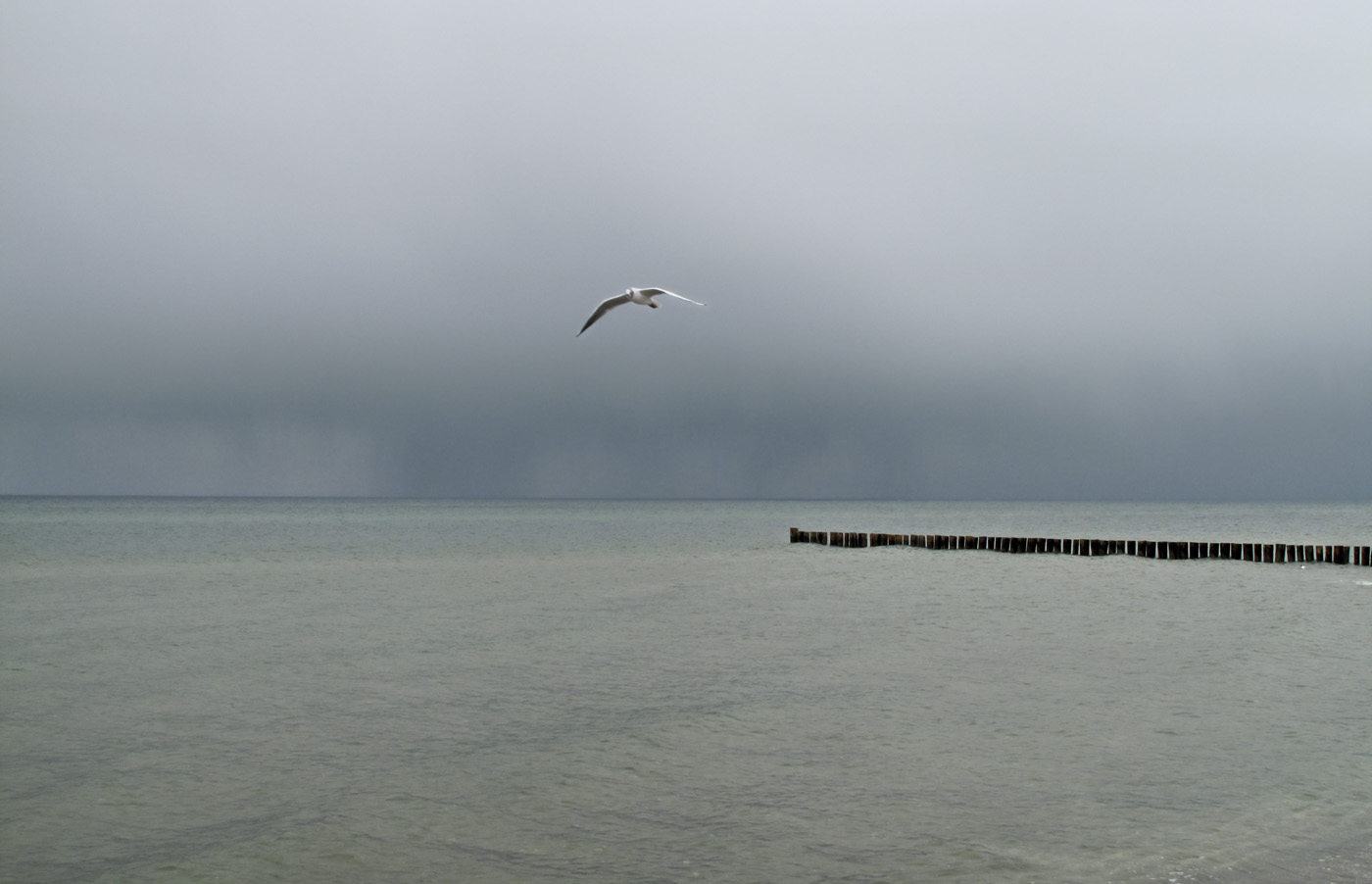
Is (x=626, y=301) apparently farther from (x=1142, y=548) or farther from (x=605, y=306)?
(x=1142, y=548)

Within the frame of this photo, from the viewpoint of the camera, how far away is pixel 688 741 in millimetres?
12406

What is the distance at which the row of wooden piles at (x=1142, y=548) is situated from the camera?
42.7 metres

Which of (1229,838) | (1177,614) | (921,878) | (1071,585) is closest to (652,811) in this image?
(921,878)

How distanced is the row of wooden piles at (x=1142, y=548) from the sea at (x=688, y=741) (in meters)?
18.3

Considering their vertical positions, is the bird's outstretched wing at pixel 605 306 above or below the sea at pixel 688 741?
above

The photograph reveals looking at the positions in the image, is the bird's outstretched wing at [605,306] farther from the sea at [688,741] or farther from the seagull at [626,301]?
the sea at [688,741]

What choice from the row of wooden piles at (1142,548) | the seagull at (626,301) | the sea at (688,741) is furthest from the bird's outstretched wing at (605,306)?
the row of wooden piles at (1142,548)

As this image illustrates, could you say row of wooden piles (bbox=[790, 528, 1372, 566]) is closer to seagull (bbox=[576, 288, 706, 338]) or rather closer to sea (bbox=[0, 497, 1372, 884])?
sea (bbox=[0, 497, 1372, 884])

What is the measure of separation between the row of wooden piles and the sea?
1828 cm

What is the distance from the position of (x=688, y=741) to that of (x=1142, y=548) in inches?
1622

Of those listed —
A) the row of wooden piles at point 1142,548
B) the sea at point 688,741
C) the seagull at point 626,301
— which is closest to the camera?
the sea at point 688,741

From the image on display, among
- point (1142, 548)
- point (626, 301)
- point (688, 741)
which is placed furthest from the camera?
point (1142, 548)

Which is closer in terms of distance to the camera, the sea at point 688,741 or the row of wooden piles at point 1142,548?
the sea at point 688,741

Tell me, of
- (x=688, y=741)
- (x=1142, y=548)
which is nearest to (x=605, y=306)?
(x=688, y=741)
